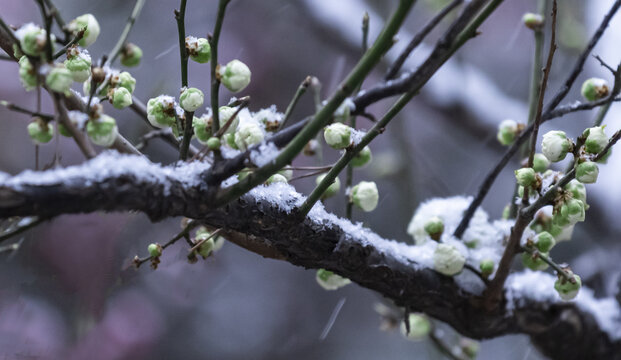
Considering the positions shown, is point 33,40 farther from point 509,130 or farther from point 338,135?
point 509,130

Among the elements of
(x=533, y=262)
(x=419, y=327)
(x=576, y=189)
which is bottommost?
(x=419, y=327)

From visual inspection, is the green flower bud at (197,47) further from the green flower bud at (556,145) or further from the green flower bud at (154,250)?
the green flower bud at (556,145)

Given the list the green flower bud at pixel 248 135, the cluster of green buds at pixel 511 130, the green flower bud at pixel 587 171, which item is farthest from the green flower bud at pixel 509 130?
the green flower bud at pixel 248 135

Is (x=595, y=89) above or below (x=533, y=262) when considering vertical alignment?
above

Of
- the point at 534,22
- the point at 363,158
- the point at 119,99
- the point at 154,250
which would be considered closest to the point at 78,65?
the point at 119,99

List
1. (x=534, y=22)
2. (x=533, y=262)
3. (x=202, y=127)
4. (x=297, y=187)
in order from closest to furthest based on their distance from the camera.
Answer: (x=202, y=127)
(x=533, y=262)
(x=534, y=22)
(x=297, y=187)

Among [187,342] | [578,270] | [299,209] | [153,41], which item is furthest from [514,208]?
[153,41]
